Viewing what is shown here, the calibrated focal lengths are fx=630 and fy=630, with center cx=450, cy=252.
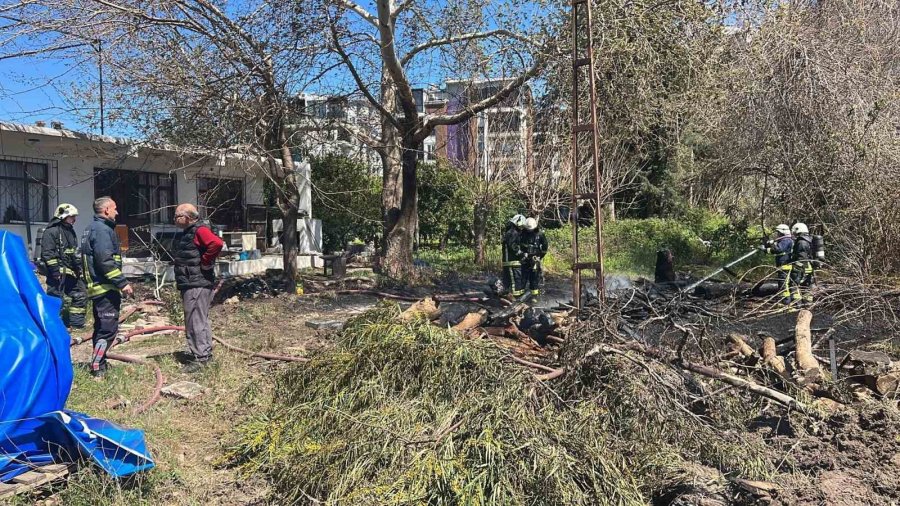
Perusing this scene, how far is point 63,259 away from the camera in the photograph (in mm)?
7090

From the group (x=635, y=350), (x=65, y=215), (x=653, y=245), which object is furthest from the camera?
(x=653, y=245)

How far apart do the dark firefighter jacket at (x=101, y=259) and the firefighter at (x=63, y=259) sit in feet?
5.02

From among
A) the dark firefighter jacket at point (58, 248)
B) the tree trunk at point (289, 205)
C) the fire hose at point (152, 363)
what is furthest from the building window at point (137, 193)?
the fire hose at point (152, 363)

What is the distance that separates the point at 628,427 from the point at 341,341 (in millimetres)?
2145

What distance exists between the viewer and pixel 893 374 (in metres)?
4.94

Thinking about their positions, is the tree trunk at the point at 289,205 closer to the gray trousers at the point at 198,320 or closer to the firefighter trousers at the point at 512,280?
the firefighter trousers at the point at 512,280

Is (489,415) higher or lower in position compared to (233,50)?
lower

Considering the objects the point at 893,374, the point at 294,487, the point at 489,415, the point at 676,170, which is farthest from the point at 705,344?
the point at 676,170

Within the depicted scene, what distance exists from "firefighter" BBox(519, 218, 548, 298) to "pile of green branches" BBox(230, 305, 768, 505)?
5.89 m

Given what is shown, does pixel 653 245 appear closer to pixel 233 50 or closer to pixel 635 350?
pixel 233 50

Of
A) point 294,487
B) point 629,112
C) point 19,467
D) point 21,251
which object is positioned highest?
point 629,112

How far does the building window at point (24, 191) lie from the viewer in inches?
465

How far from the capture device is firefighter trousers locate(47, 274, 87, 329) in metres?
7.22

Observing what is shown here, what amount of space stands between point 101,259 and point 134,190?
10.2 m
